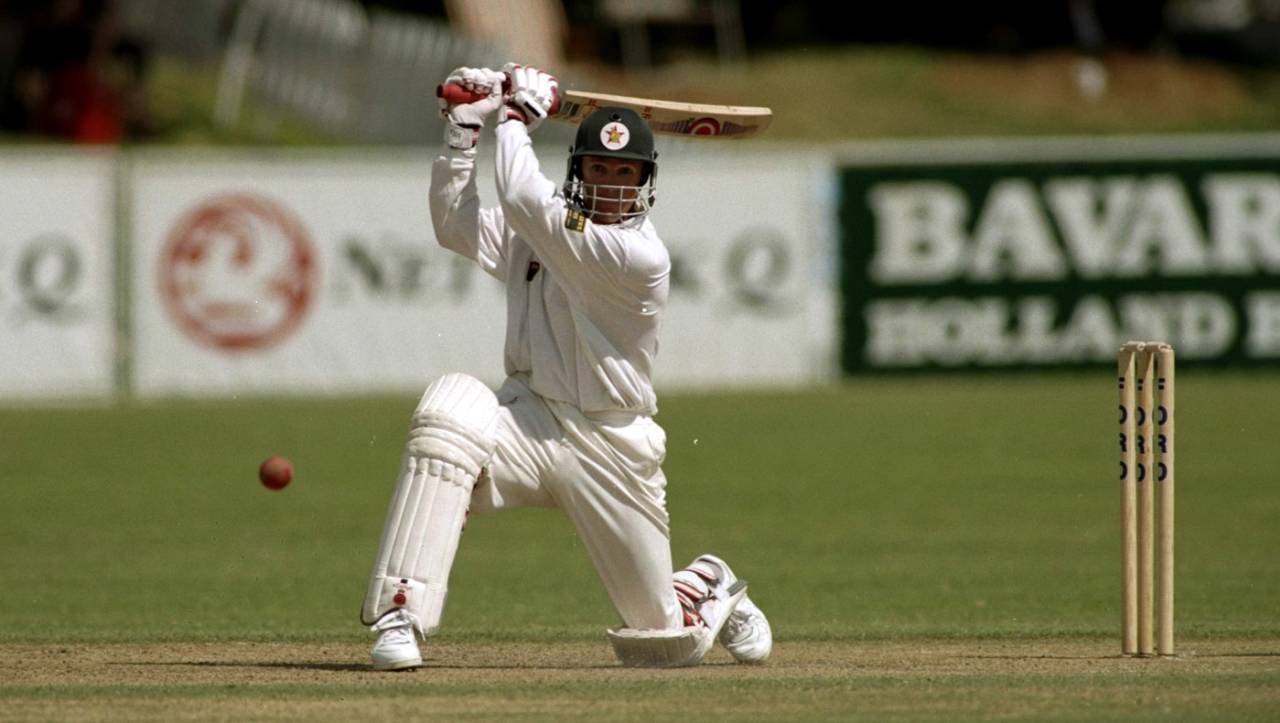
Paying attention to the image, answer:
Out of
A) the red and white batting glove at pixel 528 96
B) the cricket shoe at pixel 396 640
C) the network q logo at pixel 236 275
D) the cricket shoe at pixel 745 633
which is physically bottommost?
the cricket shoe at pixel 745 633

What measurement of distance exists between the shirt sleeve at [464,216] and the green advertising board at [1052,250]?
10.1 meters

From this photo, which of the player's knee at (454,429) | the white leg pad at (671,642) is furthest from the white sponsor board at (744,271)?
the player's knee at (454,429)

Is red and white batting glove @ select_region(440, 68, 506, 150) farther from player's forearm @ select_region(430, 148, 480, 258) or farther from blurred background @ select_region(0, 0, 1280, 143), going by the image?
blurred background @ select_region(0, 0, 1280, 143)

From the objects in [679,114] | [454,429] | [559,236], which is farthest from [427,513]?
[679,114]

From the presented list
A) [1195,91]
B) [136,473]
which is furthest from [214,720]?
[1195,91]

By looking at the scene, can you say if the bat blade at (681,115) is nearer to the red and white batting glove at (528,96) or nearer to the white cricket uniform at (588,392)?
the red and white batting glove at (528,96)

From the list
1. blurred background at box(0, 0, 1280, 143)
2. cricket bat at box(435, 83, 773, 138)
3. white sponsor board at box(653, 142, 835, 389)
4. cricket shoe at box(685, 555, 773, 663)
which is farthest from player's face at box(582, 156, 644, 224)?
blurred background at box(0, 0, 1280, 143)

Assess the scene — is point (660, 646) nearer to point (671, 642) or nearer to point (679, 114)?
point (671, 642)

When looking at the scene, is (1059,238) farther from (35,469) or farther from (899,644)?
(899,644)

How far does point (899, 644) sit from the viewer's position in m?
6.80

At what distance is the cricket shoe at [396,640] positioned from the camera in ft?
19.2

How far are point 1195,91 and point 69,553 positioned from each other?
68.5ft

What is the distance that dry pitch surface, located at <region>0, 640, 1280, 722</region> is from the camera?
5316 millimetres

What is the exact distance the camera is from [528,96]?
6.11 m
